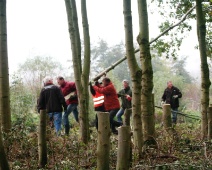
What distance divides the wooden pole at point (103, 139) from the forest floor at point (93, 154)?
24.3 inches

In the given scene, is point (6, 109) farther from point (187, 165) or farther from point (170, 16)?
point (170, 16)

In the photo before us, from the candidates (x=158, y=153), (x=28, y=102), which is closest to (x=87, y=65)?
(x=158, y=153)

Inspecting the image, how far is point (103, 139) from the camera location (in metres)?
3.59

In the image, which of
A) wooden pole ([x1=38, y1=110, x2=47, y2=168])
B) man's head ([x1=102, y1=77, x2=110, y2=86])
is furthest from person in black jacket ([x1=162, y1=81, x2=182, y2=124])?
wooden pole ([x1=38, y1=110, x2=47, y2=168])

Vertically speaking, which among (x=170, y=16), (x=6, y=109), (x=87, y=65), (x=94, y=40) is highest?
(x=94, y=40)

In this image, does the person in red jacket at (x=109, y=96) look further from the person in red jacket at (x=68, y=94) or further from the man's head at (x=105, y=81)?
the person in red jacket at (x=68, y=94)

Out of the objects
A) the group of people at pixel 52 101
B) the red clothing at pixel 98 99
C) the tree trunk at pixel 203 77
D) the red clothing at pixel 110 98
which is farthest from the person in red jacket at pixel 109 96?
the tree trunk at pixel 203 77

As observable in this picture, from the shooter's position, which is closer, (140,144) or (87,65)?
(140,144)

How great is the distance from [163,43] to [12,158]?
259 inches

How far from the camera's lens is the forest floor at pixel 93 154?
4.38 m

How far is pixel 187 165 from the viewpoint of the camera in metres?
4.05

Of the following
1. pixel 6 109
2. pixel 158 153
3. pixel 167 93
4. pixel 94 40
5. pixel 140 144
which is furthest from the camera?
pixel 94 40

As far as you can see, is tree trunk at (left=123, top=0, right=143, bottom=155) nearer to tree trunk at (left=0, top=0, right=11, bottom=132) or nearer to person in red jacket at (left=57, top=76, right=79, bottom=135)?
tree trunk at (left=0, top=0, right=11, bottom=132)

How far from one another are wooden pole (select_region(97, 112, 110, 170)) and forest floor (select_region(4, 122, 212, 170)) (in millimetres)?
618
